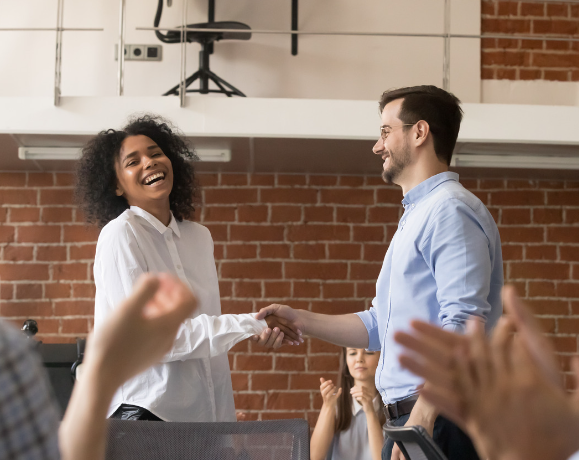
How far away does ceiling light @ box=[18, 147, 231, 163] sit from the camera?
319 centimetres

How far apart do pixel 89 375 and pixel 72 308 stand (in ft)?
10.8

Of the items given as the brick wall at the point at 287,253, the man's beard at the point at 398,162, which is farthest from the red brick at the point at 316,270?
the man's beard at the point at 398,162

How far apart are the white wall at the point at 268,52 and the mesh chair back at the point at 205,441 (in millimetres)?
2601

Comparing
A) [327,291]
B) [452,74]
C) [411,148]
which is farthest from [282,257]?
[411,148]

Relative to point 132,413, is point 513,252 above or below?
above

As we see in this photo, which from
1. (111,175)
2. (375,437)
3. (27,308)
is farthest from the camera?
(27,308)

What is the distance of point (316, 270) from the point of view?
12.2ft

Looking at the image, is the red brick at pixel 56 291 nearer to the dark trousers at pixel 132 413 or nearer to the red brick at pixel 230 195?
the red brick at pixel 230 195

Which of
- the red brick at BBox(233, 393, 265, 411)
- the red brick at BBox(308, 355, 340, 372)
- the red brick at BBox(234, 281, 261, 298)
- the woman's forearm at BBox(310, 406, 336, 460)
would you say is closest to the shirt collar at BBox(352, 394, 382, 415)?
the woman's forearm at BBox(310, 406, 336, 460)

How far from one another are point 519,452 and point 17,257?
11.8ft

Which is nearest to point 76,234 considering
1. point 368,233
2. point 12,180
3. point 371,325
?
point 12,180

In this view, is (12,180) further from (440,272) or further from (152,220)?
(440,272)

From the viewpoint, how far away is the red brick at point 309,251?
3.72m

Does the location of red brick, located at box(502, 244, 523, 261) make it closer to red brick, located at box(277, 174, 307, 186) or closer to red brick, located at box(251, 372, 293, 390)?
red brick, located at box(277, 174, 307, 186)
